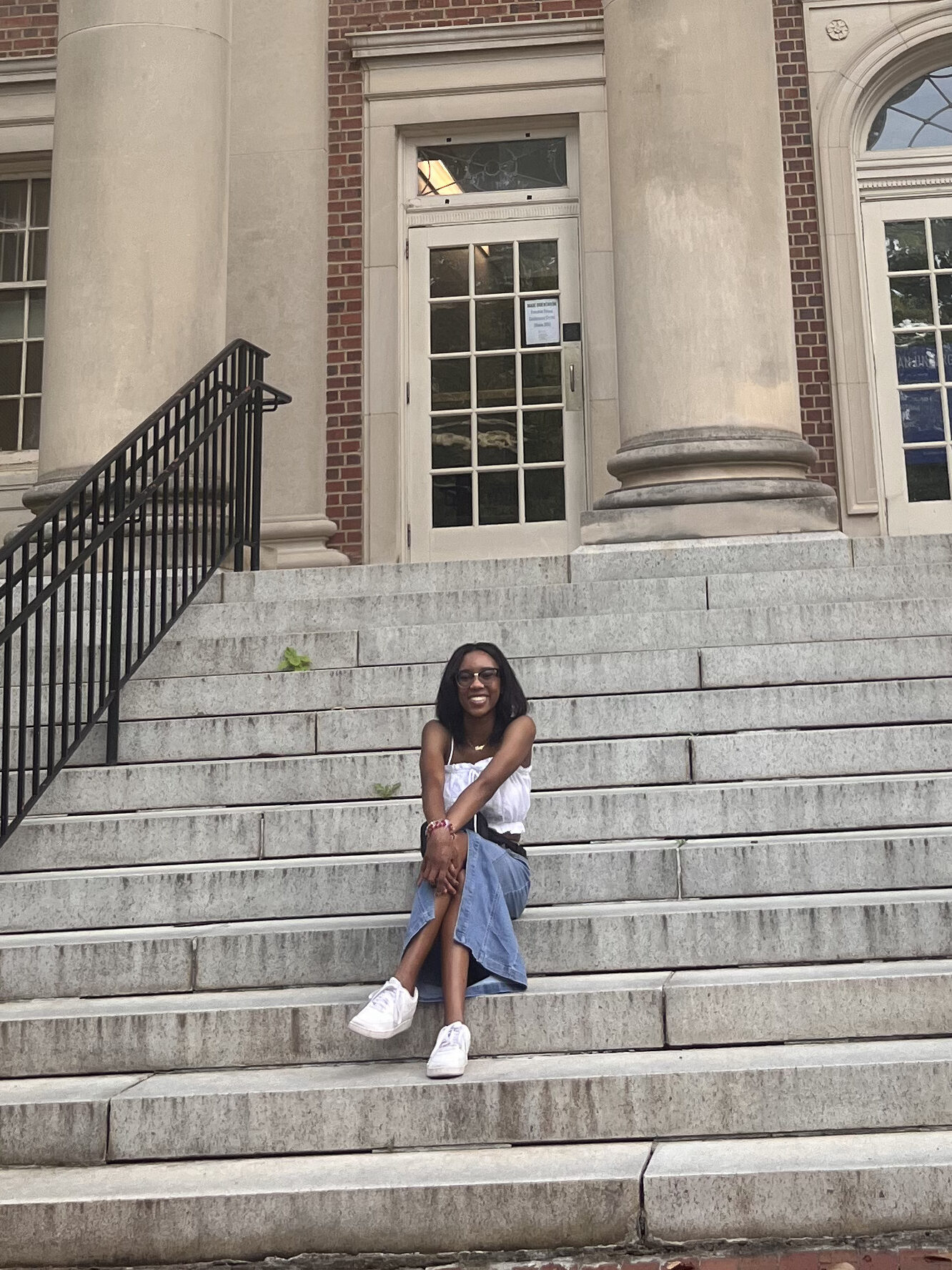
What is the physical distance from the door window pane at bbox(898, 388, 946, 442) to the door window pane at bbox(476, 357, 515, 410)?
2728 mm

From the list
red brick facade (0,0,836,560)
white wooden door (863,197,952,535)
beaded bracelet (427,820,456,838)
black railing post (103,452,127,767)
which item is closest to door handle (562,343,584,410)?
red brick facade (0,0,836,560)

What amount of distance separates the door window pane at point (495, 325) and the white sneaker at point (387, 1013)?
8.05 meters

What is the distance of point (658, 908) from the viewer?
15.3 feet

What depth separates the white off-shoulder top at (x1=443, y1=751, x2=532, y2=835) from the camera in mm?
4742

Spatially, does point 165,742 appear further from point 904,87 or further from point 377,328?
point 904,87

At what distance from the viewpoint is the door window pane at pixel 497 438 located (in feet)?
37.8

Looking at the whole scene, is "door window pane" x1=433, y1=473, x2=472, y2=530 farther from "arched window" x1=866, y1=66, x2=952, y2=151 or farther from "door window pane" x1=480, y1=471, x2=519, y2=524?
"arched window" x1=866, y1=66, x2=952, y2=151

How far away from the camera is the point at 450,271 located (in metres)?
11.8

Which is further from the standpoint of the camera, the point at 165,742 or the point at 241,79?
the point at 241,79

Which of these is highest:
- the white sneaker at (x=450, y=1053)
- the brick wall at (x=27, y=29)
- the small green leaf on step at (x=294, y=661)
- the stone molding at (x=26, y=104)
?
the brick wall at (x=27, y=29)

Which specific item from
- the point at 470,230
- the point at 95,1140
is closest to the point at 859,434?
the point at 470,230

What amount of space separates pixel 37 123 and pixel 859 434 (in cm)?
660

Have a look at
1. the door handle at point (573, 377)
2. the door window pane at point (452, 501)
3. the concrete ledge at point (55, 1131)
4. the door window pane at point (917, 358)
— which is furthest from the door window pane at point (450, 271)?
the concrete ledge at point (55, 1131)

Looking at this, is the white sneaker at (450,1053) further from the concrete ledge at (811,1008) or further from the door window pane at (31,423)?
the door window pane at (31,423)
